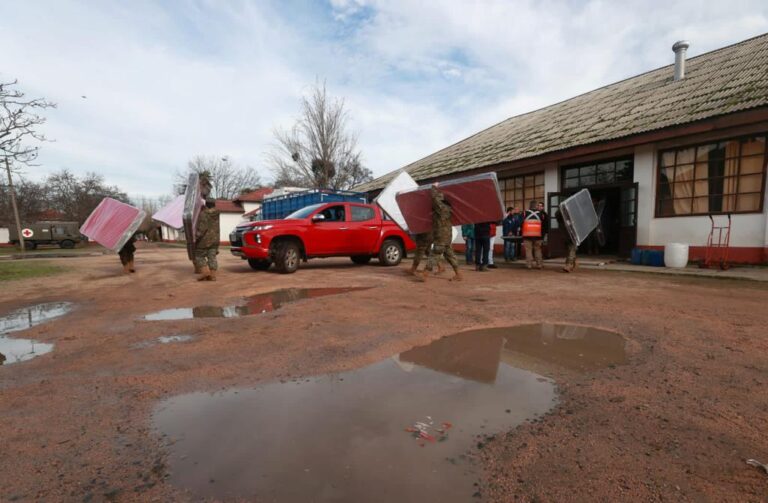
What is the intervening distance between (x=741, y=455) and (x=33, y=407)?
421cm

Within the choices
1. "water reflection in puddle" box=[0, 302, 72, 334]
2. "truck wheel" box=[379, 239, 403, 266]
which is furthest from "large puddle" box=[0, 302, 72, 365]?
"truck wheel" box=[379, 239, 403, 266]

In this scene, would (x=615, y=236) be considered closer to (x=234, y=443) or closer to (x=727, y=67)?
(x=727, y=67)

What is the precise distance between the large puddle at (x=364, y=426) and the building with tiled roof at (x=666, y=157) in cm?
839

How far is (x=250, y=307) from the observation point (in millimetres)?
5586

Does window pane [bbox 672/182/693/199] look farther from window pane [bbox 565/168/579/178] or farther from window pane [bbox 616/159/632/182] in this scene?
window pane [bbox 565/168/579/178]

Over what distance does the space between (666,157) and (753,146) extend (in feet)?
5.53

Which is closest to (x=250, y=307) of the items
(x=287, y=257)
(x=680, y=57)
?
(x=287, y=257)

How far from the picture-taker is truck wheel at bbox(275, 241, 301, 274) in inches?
361

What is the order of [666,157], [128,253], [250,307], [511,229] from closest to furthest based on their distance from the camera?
[250,307]
[666,157]
[128,253]
[511,229]

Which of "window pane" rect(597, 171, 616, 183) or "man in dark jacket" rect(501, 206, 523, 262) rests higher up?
"window pane" rect(597, 171, 616, 183)

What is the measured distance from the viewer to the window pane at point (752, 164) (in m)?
8.57

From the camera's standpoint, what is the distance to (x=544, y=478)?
177 cm

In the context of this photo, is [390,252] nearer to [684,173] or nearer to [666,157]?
[666,157]

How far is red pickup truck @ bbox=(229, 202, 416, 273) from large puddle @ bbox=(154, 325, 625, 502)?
650 cm
